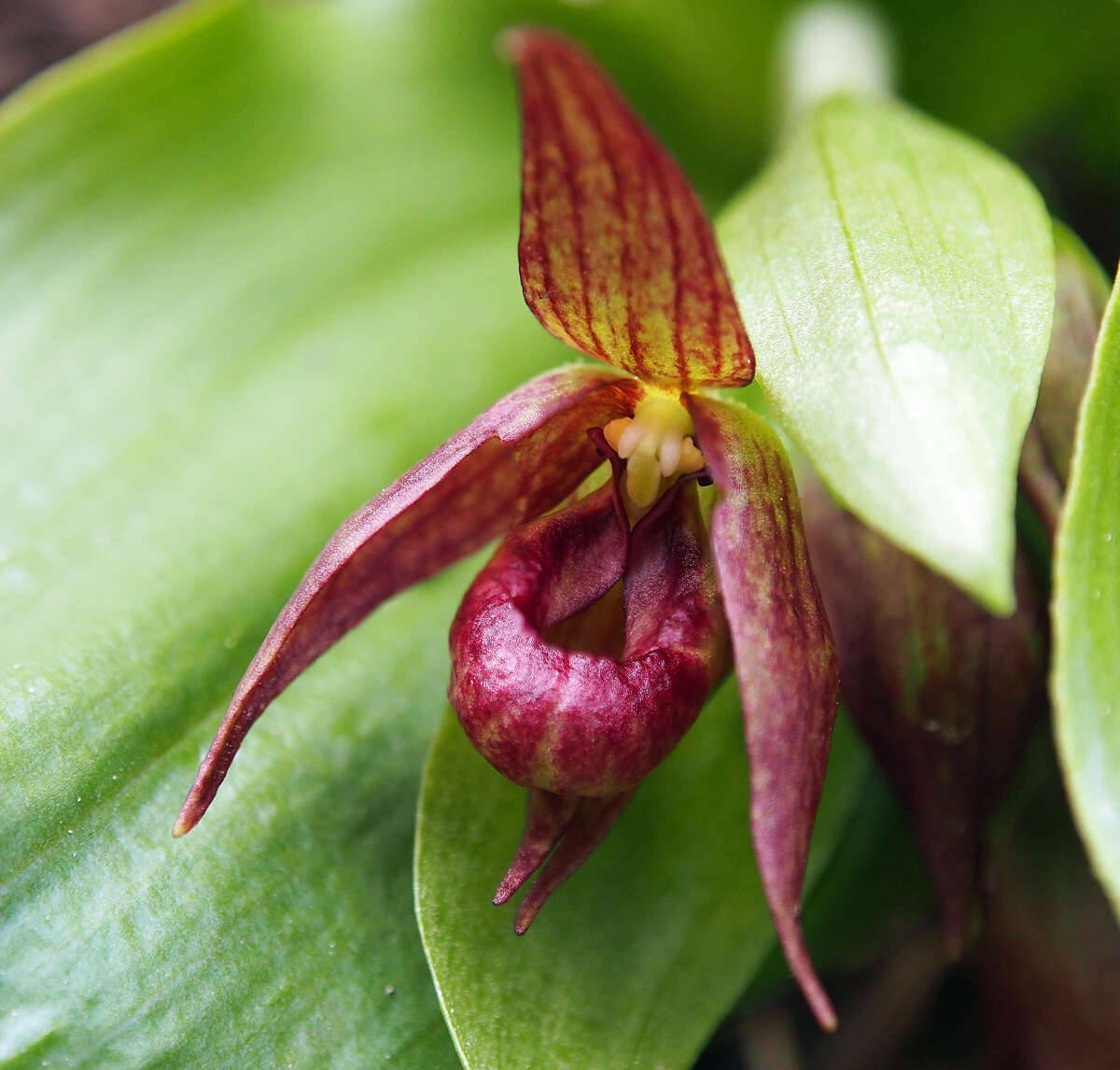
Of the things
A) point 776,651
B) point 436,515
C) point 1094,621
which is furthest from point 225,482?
point 1094,621

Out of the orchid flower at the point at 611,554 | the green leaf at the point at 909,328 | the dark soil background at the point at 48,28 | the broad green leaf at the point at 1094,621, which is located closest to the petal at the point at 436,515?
the orchid flower at the point at 611,554

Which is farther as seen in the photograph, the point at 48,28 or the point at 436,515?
the point at 48,28

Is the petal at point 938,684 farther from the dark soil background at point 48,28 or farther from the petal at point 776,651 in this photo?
the dark soil background at point 48,28

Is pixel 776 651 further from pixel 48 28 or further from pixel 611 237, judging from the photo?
pixel 48 28

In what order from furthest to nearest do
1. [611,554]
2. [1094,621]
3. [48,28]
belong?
[48,28], [611,554], [1094,621]

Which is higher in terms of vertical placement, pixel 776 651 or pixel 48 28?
pixel 48 28

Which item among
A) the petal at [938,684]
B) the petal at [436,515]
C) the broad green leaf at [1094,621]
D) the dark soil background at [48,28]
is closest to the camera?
the broad green leaf at [1094,621]

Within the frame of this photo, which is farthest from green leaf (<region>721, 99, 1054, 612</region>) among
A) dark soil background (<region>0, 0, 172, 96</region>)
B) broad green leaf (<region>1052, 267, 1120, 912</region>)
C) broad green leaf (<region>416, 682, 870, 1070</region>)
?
dark soil background (<region>0, 0, 172, 96</region>)
